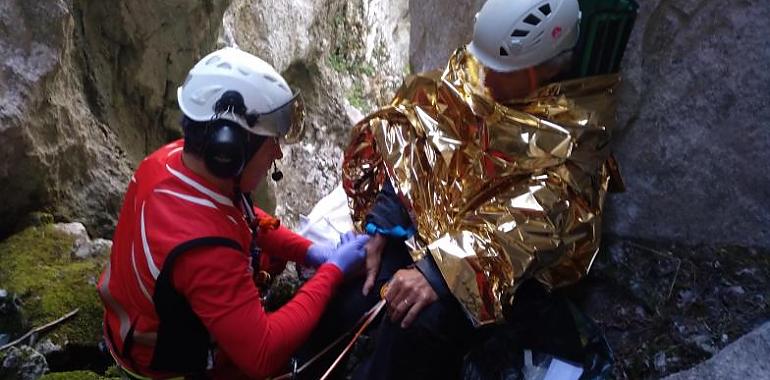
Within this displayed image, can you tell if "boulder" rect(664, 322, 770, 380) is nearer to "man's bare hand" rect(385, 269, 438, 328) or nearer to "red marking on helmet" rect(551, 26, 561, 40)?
"man's bare hand" rect(385, 269, 438, 328)

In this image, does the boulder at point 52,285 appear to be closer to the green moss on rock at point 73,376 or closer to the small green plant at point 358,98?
the green moss on rock at point 73,376

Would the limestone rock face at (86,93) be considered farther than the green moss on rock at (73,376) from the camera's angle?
Yes

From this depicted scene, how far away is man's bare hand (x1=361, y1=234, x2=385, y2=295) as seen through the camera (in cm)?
247

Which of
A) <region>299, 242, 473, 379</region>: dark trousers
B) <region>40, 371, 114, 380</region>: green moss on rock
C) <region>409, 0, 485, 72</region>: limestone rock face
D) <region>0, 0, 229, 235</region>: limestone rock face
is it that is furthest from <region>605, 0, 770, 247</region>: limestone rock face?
<region>0, 0, 229, 235</region>: limestone rock face

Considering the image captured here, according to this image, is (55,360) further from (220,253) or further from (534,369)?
(534,369)

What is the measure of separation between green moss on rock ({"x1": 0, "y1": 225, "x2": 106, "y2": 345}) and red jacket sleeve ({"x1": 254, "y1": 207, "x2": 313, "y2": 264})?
85 centimetres

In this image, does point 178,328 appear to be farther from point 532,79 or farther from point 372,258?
point 532,79

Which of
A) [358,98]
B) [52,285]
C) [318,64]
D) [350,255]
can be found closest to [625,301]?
[350,255]

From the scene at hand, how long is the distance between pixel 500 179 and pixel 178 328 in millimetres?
1095

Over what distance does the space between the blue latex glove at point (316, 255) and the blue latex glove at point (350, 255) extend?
14cm

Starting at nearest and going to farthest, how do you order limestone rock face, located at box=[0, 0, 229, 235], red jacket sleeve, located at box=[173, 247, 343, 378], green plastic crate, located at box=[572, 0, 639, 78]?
red jacket sleeve, located at box=[173, 247, 343, 378] → green plastic crate, located at box=[572, 0, 639, 78] → limestone rock face, located at box=[0, 0, 229, 235]

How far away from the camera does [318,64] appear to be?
7.86 meters

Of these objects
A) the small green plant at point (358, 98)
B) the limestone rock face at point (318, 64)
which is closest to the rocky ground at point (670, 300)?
the limestone rock face at point (318, 64)

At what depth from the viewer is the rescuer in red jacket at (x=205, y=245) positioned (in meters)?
1.90
